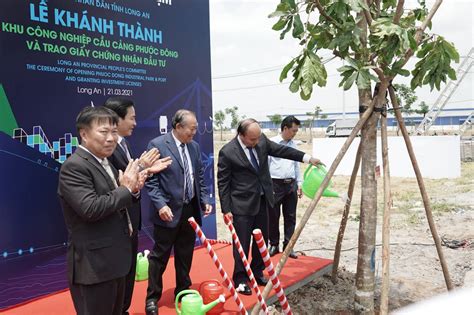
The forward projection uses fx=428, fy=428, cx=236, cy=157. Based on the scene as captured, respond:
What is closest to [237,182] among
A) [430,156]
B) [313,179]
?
[313,179]

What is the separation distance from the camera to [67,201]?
210 centimetres

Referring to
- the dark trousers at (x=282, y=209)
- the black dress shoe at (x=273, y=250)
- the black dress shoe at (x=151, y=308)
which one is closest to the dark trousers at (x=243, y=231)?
the black dress shoe at (x=151, y=308)

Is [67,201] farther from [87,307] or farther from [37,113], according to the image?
[37,113]

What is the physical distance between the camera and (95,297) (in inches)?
85.2

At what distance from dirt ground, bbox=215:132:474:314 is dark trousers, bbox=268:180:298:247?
74 centimetres

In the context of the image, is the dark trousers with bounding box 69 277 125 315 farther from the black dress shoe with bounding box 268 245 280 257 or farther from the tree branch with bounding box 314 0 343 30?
the black dress shoe with bounding box 268 245 280 257

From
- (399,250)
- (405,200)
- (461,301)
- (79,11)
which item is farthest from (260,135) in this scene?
(405,200)

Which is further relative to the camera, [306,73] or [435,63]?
[435,63]

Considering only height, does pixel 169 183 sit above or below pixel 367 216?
above

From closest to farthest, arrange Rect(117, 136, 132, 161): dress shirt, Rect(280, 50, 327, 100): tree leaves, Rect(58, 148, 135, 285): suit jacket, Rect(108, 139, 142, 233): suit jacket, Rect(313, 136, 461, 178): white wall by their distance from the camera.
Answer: Rect(58, 148, 135, 285): suit jacket
Rect(280, 50, 327, 100): tree leaves
Rect(108, 139, 142, 233): suit jacket
Rect(117, 136, 132, 161): dress shirt
Rect(313, 136, 461, 178): white wall

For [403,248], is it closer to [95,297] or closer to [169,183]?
[169,183]

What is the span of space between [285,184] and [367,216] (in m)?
1.56

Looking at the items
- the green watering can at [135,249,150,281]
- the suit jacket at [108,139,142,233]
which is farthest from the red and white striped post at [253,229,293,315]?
the green watering can at [135,249,150,281]

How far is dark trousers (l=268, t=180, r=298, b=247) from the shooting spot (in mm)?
4957
